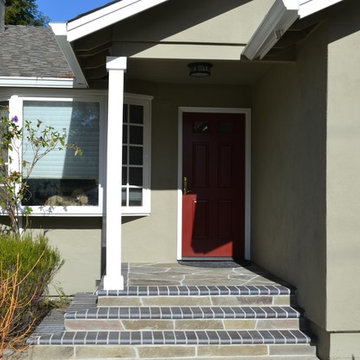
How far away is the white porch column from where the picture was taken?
16.1 feet

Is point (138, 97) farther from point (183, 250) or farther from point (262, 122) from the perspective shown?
point (183, 250)

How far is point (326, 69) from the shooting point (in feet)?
14.4

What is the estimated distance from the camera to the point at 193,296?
16.1 ft

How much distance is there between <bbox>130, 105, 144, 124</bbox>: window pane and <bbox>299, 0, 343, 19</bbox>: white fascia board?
314 cm

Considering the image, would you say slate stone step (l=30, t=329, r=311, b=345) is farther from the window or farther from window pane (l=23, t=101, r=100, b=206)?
the window

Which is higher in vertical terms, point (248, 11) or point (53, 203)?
point (248, 11)

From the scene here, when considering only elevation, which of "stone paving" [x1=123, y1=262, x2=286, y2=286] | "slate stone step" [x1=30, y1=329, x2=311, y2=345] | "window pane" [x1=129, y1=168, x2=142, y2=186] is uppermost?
"window pane" [x1=129, y1=168, x2=142, y2=186]

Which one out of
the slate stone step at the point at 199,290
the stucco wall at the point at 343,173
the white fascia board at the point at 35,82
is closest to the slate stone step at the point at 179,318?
the slate stone step at the point at 199,290

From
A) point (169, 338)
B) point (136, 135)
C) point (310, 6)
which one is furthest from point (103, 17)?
point (169, 338)

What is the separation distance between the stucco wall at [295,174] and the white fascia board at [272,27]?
446mm

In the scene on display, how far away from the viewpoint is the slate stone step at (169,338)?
4410mm

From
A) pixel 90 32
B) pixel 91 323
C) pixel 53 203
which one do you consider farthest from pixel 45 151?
pixel 91 323

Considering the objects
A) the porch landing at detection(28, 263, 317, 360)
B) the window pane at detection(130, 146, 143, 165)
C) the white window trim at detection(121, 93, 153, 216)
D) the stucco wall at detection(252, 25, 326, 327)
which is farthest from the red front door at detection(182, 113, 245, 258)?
the porch landing at detection(28, 263, 317, 360)

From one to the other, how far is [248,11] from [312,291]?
2.97 meters
